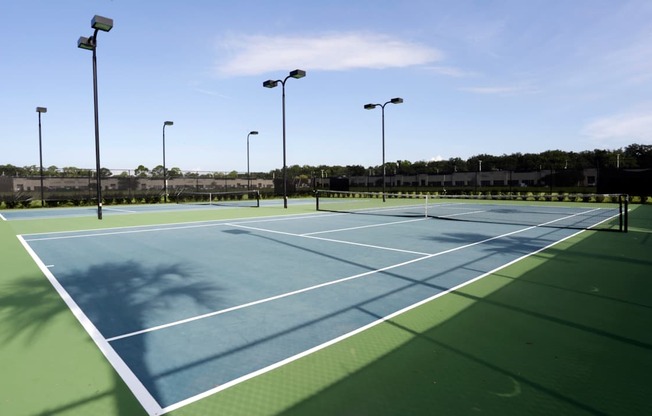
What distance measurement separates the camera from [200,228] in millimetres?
13844

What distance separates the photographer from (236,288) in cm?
605

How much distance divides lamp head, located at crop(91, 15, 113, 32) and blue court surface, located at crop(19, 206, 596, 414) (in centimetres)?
767

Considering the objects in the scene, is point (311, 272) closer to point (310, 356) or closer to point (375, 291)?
point (375, 291)

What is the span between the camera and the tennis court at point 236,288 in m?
3.65

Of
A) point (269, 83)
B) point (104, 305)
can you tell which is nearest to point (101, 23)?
point (269, 83)

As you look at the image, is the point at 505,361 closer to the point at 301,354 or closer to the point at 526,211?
the point at 301,354

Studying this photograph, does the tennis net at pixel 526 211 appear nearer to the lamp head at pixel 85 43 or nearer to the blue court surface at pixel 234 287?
the blue court surface at pixel 234 287

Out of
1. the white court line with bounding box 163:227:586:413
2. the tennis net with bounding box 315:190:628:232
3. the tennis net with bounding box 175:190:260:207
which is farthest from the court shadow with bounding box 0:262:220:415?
the tennis net with bounding box 175:190:260:207

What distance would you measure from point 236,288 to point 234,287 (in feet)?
0.23

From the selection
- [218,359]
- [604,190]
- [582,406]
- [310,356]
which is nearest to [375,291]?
[310,356]

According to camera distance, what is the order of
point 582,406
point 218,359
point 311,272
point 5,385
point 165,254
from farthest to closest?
point 165,254 → point 311,272 → point 218,359 → point 5,385 → point 582,406

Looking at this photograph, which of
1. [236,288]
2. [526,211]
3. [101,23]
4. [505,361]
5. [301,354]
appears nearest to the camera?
[505,361]

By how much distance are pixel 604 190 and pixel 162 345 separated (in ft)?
118

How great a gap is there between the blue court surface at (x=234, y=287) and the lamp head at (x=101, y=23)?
25.2 feet
